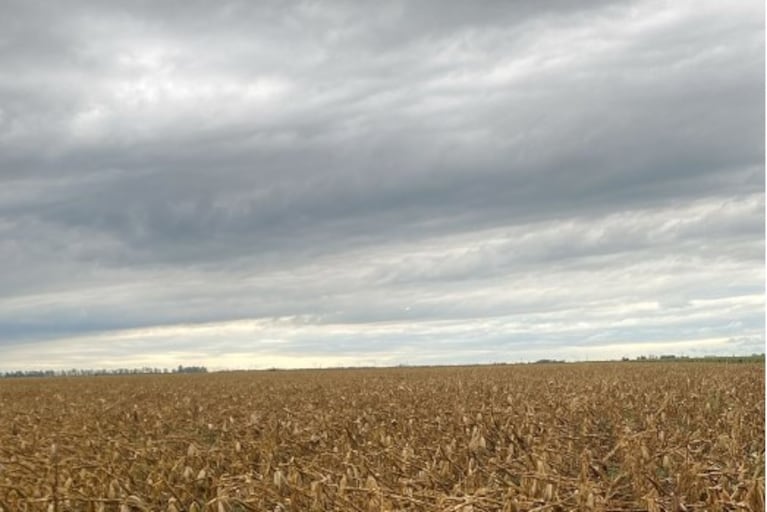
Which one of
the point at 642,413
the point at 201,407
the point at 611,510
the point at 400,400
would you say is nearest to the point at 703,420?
the point at 642,413

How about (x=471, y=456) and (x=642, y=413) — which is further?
(x=642, y=413)

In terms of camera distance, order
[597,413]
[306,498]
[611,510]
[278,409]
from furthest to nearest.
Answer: [278,409]
[597,413]
[306,498]
[611,510]

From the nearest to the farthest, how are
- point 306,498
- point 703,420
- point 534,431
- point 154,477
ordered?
point 306,498 → point 154,477 → point 534,431 → point 703,420

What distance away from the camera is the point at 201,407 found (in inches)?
891

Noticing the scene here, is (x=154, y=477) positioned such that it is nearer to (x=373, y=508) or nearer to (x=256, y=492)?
(x=256, y=492)

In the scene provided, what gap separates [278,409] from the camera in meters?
20.6

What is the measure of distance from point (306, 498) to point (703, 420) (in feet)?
33.1

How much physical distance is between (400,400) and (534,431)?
9.47 metres

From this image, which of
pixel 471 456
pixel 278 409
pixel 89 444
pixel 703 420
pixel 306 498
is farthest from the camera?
pixel 278 409

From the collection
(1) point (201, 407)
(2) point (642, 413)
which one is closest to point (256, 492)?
(2) point (642, 413)

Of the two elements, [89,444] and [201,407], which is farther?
[201,407]

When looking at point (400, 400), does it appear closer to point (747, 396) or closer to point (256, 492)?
point (747, 396)

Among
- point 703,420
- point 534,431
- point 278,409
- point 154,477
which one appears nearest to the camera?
point 154,477

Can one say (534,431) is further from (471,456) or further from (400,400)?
(400,400)
